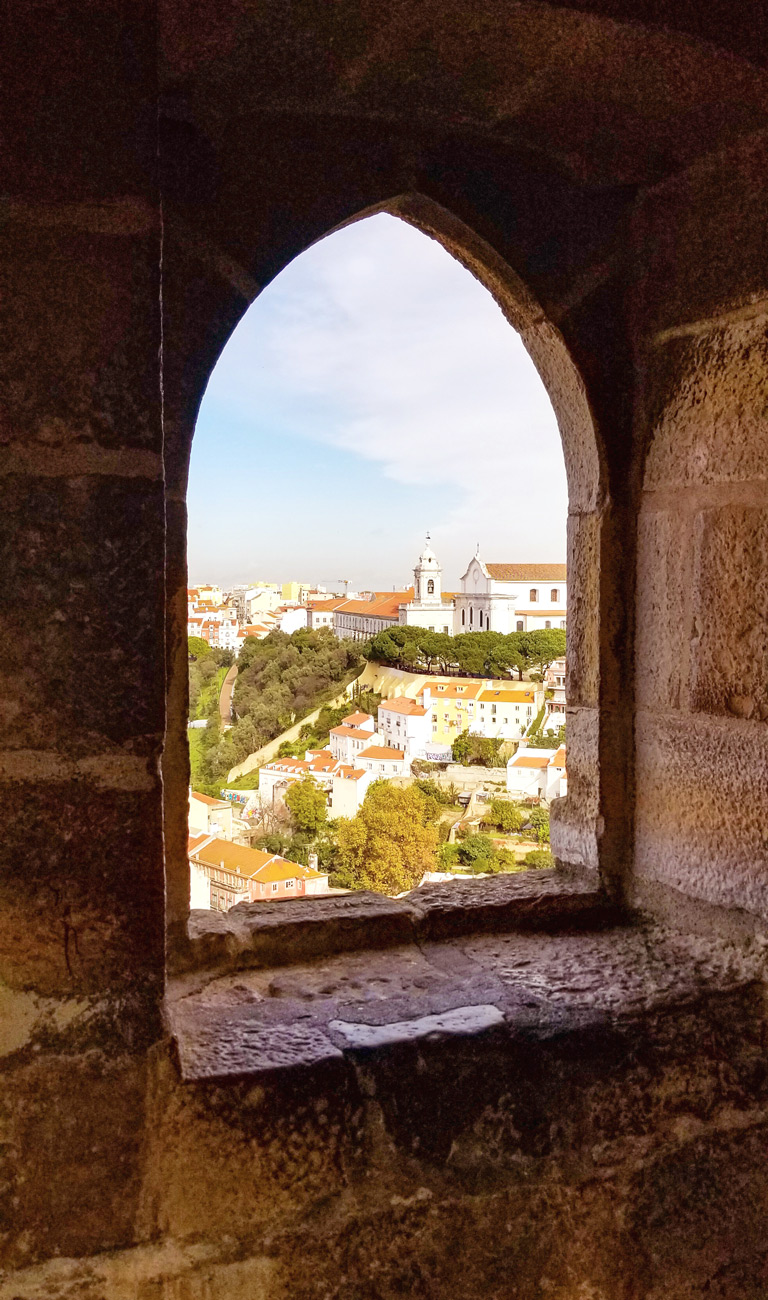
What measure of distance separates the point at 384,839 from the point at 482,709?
42 centimetres

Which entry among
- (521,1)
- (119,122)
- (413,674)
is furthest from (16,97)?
(413,674)

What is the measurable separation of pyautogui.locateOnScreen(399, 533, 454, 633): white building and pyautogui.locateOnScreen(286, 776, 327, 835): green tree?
19.4 inches

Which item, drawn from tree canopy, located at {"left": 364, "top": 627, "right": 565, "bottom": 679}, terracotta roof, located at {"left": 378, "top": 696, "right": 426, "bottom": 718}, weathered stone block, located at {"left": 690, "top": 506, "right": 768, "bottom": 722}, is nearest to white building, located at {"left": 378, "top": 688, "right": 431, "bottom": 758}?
terracotta roof, located at {"left": 378, "top": 696, "right": 426, "bottom": 718}

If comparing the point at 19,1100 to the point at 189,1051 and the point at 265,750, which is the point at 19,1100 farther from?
the point at 265,750

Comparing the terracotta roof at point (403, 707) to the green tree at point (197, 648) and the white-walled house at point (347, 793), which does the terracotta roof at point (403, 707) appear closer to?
the white-walled house at point (347, 793)

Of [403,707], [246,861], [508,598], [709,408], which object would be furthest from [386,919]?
[709,408]

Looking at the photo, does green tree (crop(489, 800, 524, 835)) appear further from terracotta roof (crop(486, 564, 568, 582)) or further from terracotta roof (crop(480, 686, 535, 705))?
terracotta roof (crop(486, 564, 568, 582))

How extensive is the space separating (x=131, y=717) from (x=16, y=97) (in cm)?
69

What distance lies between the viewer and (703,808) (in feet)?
4.88

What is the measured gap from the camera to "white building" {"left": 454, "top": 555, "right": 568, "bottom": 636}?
A: 194cm

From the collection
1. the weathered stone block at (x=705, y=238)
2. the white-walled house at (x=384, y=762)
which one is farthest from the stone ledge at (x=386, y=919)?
the weathered stone block at (x=705, y=238)

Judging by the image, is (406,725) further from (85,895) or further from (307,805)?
(85,895)

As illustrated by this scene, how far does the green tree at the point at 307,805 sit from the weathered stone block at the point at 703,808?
1.93 feet

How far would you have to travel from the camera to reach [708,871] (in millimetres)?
1472
